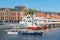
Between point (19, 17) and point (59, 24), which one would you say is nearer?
point (19, 17)

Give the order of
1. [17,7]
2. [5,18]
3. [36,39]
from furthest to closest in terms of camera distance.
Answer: [17,7], [5,18], [36,39]

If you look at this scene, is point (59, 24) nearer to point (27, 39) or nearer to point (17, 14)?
point (17, 14)

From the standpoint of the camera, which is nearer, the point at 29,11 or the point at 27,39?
the point at 27,39

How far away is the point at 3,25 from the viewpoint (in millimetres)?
45906

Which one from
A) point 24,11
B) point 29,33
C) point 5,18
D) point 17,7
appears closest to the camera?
point 29,33

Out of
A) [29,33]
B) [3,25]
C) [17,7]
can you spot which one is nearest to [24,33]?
[29,33]

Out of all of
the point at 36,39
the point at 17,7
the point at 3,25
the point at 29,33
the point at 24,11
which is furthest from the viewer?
the point at 17,7

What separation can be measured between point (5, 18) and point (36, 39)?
28063 mm

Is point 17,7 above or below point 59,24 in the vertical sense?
above

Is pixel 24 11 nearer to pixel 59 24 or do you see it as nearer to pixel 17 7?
pixel 17 7

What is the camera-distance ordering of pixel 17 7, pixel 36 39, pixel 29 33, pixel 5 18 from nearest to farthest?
pixel 36 39 < pixel 29 33 < pixel 5 18 < pixel 17 7

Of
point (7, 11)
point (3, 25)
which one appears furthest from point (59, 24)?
point (3, 25)

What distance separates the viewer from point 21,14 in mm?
53594

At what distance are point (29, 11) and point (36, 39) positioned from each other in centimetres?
3006
